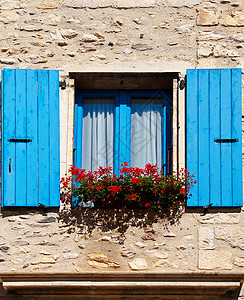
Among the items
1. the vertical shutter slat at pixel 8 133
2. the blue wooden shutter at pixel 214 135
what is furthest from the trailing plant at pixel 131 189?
the vertical shutter slat at pixel 8 133

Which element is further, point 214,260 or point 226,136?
point 226,136

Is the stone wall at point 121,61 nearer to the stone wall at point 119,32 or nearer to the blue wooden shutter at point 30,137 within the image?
the stone wall at point 119,32

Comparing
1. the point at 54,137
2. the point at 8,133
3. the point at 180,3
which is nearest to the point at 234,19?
the point at 180,3

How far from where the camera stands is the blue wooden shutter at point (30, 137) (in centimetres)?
713

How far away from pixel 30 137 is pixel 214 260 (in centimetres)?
229

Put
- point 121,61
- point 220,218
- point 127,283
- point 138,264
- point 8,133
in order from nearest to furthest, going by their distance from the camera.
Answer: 1. point 127,283
2. point 138,264
3. point 220,218
4. point 8,133
5. point 121,61

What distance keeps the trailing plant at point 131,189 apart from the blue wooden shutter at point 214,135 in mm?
174

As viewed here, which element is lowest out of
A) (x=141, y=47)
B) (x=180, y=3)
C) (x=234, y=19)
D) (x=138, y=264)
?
(x=138, y=264)

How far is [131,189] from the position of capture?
275 inches

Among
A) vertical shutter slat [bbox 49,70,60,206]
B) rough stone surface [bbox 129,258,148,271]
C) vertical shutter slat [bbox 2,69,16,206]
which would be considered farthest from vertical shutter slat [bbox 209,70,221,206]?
vertical shutter slat [bbox 2,69,16,206]

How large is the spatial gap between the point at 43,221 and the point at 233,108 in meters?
2.31

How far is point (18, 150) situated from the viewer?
720cm

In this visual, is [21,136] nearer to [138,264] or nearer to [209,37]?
[138,264]

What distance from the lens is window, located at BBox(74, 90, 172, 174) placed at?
7.60 m
